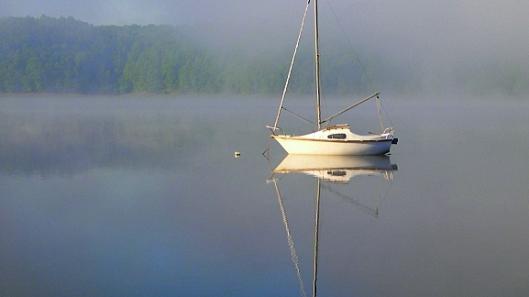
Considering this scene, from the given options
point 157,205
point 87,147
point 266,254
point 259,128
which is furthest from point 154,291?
point 259,128

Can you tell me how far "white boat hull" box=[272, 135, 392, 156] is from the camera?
29.6 metres

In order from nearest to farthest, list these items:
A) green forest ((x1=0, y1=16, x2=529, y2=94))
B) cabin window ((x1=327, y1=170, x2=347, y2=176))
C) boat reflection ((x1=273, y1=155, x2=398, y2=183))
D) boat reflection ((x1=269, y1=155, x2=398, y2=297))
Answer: boat reflection ((x1=269, y1=155, x2=398, y2=297))
boat reflection ((x1=273, y1=155, x2=398, y2=183))
cabin window ((x1=327, y1=170, x2=347, y2=176))
green forest ((x1=0, y1=16, x2=529, y2=94))

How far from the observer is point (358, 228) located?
56.3ft

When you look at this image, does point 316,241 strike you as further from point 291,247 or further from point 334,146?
point 334,146

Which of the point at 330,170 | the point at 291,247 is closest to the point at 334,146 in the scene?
the point at 330,170

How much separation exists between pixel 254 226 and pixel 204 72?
170 meters

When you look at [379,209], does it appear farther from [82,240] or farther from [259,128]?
[259,128]

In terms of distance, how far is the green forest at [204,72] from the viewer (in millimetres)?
174000

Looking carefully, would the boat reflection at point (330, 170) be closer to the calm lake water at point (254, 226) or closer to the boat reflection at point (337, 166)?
the boat reflection at point (337, 166)

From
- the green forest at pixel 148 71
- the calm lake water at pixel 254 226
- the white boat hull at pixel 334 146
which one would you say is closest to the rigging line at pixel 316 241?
the calm lake water at pixel 254 226

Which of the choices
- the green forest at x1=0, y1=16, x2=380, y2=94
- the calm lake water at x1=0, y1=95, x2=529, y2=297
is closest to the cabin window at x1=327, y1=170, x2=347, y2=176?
the calm lake water at x1=0, y1=95, x2=529, y2=297

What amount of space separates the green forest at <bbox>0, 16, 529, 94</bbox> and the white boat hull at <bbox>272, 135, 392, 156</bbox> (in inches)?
5359

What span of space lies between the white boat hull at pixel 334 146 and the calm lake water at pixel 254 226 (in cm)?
78

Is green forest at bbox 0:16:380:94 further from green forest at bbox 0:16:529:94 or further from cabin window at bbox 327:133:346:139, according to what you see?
cabin window at bbox 327:133:346:139
